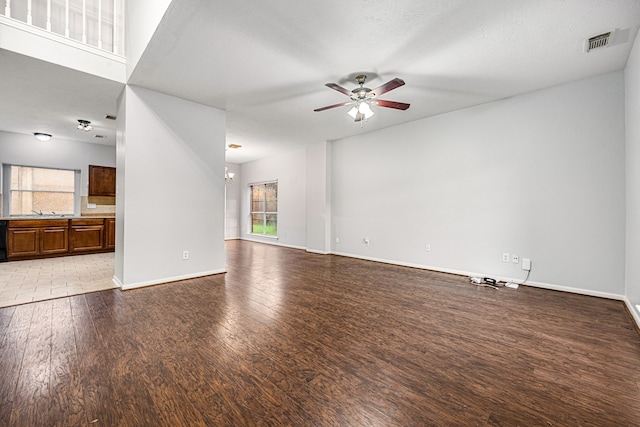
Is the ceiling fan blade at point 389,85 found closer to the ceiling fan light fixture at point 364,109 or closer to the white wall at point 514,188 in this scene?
the ceiling fan light fixture at point 364,109

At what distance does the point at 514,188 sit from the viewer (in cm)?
402

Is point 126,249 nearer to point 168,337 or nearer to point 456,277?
point 168,337

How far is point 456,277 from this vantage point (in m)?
4.40

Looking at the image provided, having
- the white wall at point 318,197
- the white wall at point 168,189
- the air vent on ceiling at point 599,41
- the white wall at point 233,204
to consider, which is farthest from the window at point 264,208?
the air vent on ceiling at point 599,41

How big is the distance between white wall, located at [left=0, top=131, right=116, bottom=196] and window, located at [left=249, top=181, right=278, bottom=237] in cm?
398

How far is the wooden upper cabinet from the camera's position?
6656mm

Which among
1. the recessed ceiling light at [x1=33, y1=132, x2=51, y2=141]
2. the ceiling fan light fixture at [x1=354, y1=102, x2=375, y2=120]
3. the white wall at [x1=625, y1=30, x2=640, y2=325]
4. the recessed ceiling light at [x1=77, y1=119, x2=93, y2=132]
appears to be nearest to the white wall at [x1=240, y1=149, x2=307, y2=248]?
the ceiling fan light fixture at [x1=354, y1=102, x2=375, y2=120]

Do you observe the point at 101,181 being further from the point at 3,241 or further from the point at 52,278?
the point at 52,278

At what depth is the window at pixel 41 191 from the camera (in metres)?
5.88

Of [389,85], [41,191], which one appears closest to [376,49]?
→ [389,85]

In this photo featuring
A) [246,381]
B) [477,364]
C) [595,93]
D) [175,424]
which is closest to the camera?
[175,424]

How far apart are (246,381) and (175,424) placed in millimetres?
439

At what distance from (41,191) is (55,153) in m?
0.90

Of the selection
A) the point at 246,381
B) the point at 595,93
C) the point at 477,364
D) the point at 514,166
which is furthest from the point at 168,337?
the point at 595,93
